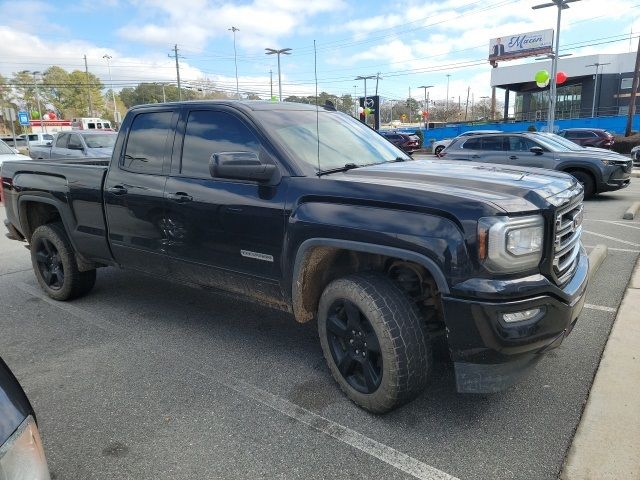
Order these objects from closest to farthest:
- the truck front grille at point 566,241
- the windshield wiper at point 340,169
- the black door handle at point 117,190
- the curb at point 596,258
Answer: the truck front grille at point 566,241, the windshield wiper at point 340,169, the black door handle at point 117,190, the curb at point 596,258

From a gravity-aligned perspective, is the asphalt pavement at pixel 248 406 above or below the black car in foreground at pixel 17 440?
below

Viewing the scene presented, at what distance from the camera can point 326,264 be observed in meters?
3.17

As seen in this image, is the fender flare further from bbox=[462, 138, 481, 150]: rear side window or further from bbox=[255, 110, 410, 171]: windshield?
bbox=[462, 138, 481, 150]: rear side window

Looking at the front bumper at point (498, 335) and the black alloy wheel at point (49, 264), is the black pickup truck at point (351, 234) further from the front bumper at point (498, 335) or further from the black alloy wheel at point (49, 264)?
the black alloy wheel at point (49, 264)

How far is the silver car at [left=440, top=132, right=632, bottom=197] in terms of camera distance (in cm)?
1092

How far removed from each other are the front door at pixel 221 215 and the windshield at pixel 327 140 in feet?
0.64

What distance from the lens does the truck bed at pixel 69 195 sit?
4.44 m

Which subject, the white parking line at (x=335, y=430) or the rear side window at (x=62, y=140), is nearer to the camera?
the white parking line at (x=335, y=430)

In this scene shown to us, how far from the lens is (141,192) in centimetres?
396

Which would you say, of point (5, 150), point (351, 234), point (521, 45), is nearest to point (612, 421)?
point (351, 234)

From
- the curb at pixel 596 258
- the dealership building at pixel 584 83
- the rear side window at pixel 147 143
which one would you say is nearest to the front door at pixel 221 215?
the rear side window at pixel 147 143

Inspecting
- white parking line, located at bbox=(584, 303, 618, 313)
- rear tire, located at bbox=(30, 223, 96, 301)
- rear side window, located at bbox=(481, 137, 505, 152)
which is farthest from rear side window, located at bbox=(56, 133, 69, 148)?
white parking line, located at bbox=(584, 303, 618, 313)

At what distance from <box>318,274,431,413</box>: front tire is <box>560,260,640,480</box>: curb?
0.86m

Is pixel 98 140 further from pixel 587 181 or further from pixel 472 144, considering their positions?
pixel 587 181
